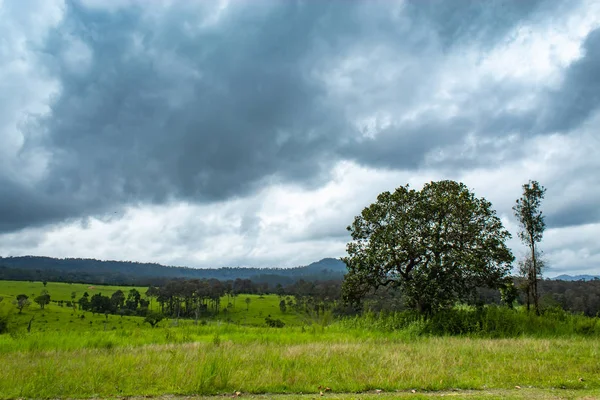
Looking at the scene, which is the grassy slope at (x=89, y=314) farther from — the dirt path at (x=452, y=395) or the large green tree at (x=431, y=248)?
the dirt path at (x=452, y=395)

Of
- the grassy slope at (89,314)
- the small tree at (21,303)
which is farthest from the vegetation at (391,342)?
the small tree at (21,303)

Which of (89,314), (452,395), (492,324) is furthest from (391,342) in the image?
(89,314)

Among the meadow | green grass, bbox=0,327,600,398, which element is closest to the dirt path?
the meadow

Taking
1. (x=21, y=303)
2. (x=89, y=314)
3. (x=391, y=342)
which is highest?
(x=391, y=342)

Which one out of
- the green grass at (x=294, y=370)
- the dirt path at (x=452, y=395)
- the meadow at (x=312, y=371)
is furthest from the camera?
the green grass at (x=294, y=370)

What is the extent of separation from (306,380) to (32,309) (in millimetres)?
149280

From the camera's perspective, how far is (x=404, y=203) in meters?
26.8

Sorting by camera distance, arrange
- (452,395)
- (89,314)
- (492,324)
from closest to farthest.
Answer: (452,395) → (492,324) → (89,314)

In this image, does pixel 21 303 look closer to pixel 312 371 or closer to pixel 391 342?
pixel 391 342

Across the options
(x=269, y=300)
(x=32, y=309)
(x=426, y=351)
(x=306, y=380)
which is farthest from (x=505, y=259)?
(x=269, y=300)

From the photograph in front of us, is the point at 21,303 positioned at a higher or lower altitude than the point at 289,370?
lower

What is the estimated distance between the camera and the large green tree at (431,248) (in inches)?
957

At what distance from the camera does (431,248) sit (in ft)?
82.2

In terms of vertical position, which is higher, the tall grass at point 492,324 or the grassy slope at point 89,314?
the tall grass at point 492,324
